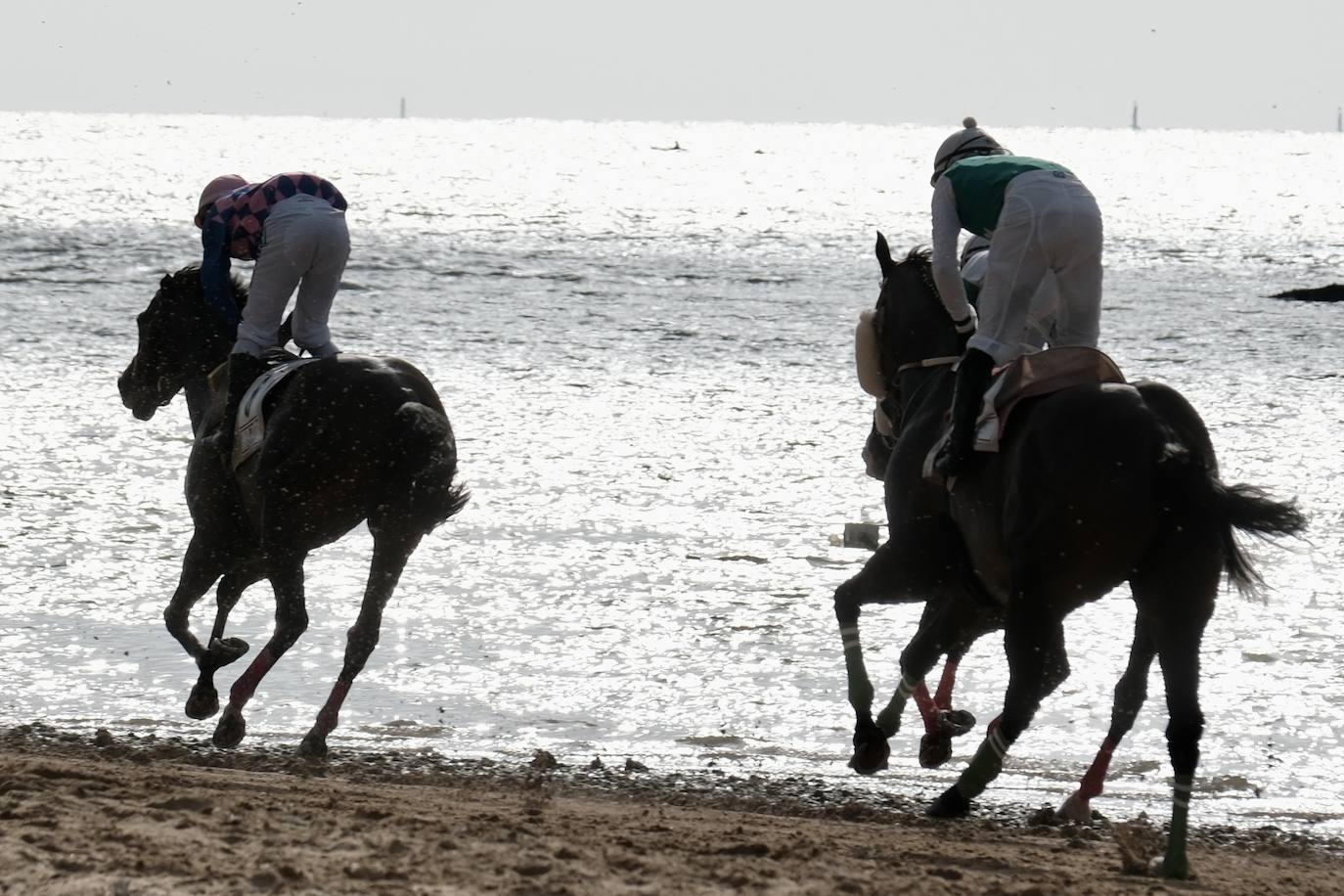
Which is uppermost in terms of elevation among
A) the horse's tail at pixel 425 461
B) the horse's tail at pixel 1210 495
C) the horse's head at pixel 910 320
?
the horse's head at pixel 910 320

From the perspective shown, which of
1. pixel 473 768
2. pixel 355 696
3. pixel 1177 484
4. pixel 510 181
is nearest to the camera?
pixel 1177 484

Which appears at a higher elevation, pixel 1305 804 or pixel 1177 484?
pixel 1177 484

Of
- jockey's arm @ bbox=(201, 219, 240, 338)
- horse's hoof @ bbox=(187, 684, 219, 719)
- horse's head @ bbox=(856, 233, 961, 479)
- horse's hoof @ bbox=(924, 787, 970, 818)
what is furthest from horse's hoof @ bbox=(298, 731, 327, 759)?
horse's head @ bbox=(856, 233, 961, 479)

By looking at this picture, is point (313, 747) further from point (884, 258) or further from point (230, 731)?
point (884, 258)

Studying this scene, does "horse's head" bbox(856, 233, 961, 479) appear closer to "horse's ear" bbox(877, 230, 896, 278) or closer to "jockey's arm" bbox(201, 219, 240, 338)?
"horse's ear" bbox(877, 230, 896, 278)

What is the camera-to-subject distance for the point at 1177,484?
6.11 metres

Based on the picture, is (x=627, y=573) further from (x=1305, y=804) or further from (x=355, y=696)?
(x=1305, y=804)

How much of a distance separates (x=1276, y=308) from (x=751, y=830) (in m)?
31.9

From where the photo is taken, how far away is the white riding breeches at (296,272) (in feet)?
28.6

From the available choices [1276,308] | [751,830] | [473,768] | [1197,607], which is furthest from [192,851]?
[1276,308]

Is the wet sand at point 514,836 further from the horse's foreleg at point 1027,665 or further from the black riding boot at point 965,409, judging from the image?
the black riding boot at point 965,409

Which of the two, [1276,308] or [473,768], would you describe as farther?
[1276,308]

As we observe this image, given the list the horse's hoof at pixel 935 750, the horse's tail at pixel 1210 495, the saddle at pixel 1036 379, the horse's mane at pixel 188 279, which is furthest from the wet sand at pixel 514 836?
the horse's mane at pixel 188 279

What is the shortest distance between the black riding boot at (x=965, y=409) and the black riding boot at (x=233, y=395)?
3412mm
